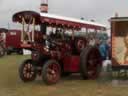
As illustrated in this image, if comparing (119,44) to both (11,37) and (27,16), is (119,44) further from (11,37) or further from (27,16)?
(11,37)

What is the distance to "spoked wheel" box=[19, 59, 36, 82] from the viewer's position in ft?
51.3

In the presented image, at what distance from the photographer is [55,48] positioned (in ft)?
52.1

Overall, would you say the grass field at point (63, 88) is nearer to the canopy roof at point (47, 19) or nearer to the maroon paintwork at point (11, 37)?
the canopy roof at point (47, 19)

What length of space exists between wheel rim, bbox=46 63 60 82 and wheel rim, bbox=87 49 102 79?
5.21ft

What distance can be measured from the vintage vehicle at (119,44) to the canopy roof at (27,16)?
2.72 m

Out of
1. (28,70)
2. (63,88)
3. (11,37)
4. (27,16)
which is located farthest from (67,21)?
(11,37)

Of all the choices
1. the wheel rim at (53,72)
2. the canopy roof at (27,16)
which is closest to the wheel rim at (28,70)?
the wheel rim at (53,72)

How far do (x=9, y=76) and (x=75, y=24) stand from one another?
11.5 ft

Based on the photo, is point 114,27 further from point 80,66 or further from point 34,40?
point 34,40

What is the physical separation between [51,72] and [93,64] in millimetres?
2371

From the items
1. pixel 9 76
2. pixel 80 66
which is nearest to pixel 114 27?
pixel 80 66

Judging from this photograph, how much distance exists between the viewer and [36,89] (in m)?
13.9

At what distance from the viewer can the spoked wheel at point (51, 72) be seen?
1464 centimetres

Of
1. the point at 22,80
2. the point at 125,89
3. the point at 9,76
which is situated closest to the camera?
the point at 125,89
